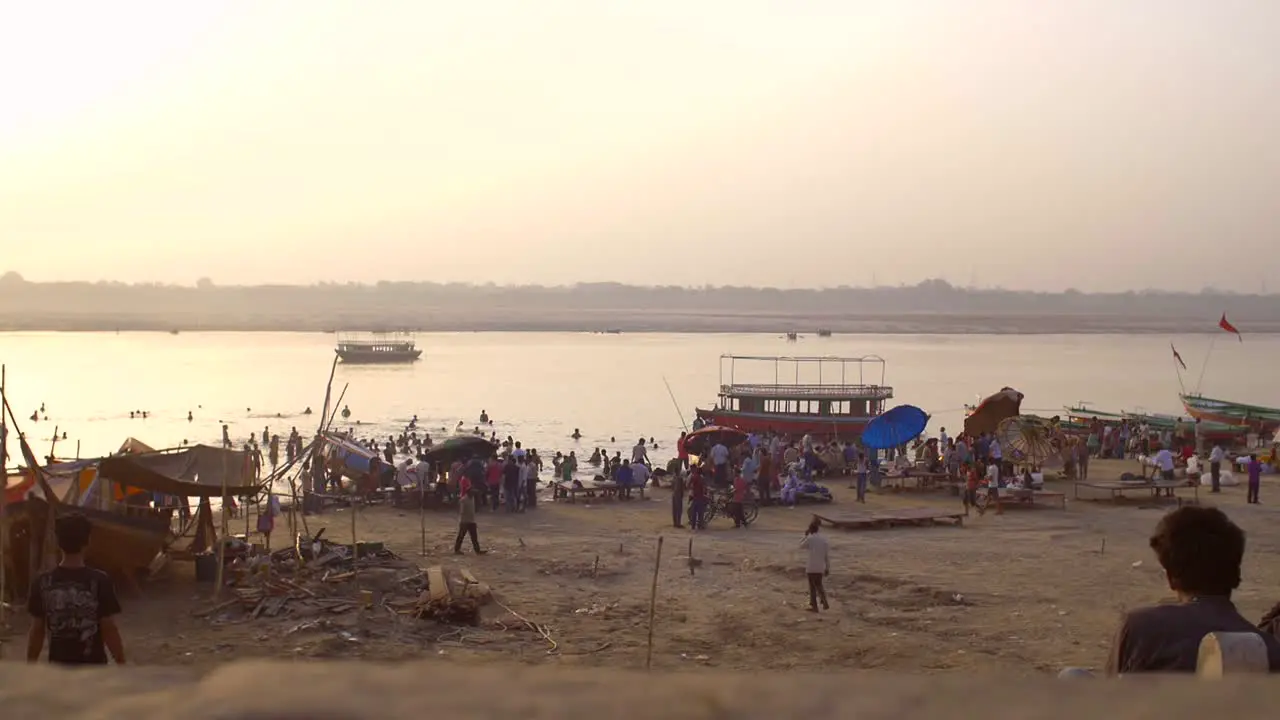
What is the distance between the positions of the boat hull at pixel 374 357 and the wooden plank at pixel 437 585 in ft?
209

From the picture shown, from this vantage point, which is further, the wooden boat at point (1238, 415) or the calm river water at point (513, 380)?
the calm river water at point (513, 380)

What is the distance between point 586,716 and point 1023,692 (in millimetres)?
604

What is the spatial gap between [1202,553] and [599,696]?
254cm

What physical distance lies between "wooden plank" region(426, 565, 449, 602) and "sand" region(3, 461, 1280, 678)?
448 millimetres

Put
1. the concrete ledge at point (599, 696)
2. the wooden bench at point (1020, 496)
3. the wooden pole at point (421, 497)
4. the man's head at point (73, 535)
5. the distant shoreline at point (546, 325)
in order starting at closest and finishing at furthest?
the concrete ledge at point (599, 696) < the man's head at point (73, 535) < the wooden pole at point (421, 497) < the wooden bench at point (1020, 496) < the distant shoreline at point (546, 325)

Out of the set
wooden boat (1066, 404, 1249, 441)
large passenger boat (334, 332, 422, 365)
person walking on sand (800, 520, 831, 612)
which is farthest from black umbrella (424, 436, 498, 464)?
large passenger boat (334, 332, 422, 365)

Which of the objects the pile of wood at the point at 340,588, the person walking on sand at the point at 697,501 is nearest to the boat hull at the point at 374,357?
the person walking on sand at the point at 697,501

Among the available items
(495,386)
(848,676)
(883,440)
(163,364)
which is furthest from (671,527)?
(163,364)

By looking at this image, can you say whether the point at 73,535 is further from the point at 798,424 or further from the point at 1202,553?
the point at 798,424

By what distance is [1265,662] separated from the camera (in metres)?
2.87

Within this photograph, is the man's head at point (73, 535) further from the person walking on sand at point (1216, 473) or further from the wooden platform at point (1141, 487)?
the person walking on sand at point (1216, 473)

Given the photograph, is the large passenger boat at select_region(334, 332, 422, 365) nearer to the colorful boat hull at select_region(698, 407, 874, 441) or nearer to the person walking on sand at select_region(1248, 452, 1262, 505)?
the colorful boat hull at select_region(698, 407, 874, 441)

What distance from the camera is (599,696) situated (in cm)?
152

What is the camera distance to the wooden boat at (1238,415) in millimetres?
34094
